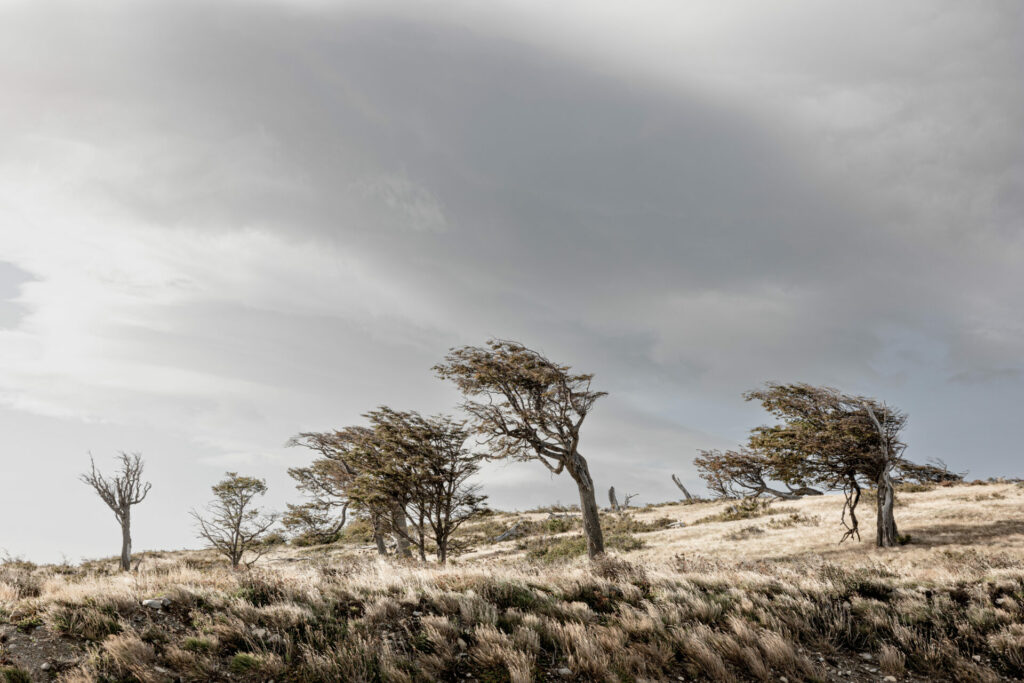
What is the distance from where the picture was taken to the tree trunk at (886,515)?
2103 centimetres

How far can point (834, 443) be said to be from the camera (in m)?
22.5

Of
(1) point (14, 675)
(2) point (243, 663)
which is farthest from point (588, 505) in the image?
(1) point (14, 675)

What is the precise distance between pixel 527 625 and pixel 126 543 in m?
33.3

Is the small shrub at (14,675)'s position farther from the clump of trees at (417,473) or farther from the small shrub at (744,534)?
the small shrub at (744,534)

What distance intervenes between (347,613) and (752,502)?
37551 millimetres

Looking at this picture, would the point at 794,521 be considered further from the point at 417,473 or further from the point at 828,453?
the point at 417,473

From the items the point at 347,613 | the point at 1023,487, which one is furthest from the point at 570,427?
the point at 1023,487

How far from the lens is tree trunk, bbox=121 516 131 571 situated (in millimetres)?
29844

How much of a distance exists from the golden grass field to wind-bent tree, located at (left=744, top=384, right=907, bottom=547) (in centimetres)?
791

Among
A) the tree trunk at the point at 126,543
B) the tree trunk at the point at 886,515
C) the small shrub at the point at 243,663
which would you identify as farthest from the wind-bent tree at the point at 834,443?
the tree trunk at the point at 126,543

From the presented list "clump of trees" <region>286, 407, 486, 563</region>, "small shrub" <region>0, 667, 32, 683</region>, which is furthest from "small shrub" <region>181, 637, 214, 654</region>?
"clump of trees" <region>286, 407, 486, 563</region>

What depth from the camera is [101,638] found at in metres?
7.92

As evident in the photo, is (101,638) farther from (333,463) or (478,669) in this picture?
(333,463)

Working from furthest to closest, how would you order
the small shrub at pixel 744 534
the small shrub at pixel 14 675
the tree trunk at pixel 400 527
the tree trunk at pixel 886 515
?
the small shrub at pixel 744 534
the tree trunk at pixel 400 527
the tree trunk at pixel 886 515
the small shrub at pixel 14 675
